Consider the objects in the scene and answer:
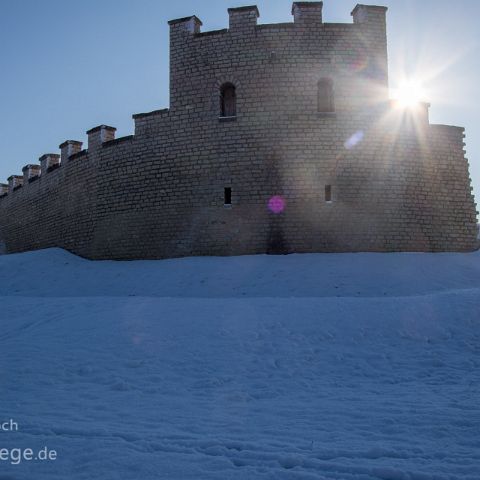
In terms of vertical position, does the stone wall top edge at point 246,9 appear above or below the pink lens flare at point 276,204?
above

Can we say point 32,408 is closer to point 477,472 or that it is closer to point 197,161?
point 477,472

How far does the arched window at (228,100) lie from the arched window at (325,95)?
2.56 m

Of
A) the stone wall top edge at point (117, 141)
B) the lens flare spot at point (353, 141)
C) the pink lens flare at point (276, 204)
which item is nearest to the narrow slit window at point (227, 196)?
the pink lens flare at point (276, 204)

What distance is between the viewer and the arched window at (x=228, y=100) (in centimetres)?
1355

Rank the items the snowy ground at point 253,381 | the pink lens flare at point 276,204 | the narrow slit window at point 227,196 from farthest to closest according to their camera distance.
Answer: the narrow slit window at point 227,196, the pink lens flare at point 276,204, the snowy ground at point 253,381

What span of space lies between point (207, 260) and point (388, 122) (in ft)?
21.8

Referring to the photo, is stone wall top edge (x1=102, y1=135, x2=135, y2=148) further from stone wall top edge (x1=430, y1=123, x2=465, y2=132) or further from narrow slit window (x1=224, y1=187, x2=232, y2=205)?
stone wall top edge (x1=430, y1=123, x2=465, y2=132)

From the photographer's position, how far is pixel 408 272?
1116 centimetres

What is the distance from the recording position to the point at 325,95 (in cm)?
1334

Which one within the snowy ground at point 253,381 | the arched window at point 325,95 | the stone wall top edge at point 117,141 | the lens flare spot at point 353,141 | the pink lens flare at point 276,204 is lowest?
the snowy ground at point 253,381

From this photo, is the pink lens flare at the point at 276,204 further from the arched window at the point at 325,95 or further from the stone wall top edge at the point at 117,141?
the stone wall top edge at the point at 117,141

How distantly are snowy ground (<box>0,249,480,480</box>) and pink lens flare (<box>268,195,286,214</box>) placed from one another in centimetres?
232

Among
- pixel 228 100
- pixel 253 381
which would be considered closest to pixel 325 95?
pixel 228 100

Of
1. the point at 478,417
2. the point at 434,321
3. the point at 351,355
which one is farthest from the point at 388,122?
the point at 478,417
